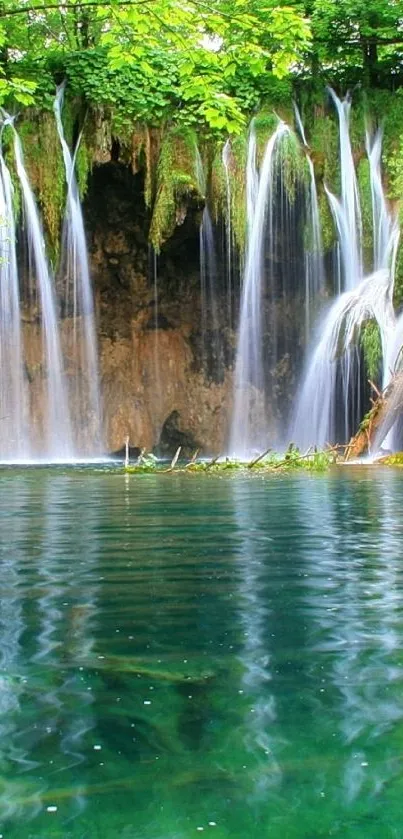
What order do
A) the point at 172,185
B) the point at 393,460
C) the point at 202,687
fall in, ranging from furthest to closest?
the point at 172,185
the point at 393,460
the point at 202,687

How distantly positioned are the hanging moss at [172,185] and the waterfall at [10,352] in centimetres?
341

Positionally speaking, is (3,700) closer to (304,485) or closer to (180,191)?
(304,485)

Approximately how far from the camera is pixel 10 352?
2306 centimetres

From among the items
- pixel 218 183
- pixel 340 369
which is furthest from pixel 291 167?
pixel 340 369

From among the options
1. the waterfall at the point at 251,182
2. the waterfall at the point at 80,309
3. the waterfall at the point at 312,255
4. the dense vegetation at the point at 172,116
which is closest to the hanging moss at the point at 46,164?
the dense vegetation at the point at 172,116

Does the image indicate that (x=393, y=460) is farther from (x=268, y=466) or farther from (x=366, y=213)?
(x=366, y=213)

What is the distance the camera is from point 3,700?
272 centimetres

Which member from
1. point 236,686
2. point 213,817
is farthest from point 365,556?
point 213,817

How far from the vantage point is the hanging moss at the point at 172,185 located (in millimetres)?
21594

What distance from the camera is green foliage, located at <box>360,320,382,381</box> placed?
18.4 m

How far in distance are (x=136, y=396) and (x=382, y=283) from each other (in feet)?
26.3

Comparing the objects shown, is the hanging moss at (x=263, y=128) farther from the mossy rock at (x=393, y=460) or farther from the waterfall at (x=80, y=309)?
the mossy rock at (x=393, y=460)

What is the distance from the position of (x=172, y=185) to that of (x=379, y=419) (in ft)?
27.0

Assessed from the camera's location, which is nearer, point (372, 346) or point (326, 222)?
point (372, 346)
